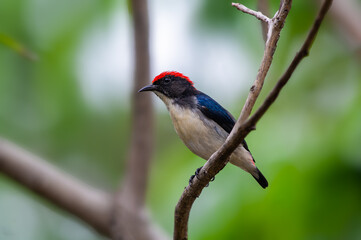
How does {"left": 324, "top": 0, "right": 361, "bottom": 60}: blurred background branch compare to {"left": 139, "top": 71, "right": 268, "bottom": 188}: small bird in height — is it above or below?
above

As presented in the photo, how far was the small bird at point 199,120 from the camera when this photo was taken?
3633 mm

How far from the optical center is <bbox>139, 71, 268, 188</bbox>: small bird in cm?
363

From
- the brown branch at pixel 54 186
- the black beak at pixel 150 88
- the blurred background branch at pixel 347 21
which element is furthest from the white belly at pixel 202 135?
the blurred background branch at pixel 347 21

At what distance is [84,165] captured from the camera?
22.0 feet

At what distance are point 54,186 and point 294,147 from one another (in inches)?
73.1

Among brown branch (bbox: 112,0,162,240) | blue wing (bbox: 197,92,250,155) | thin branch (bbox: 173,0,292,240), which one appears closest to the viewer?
thin branch (bbox: 173,0,292,240)

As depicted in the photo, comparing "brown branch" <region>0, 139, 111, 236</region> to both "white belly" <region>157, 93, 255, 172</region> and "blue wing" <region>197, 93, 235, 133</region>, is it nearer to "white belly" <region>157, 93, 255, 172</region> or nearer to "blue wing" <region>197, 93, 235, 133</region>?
"white belly" <region>157, 93, 255, 172</region>

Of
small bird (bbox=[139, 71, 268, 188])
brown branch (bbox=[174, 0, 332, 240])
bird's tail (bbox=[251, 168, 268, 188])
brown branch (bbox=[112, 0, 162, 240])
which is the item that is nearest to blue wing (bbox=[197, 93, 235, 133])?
small bird (bbox=[139, 71, 268, 188])

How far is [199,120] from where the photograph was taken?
372 cm

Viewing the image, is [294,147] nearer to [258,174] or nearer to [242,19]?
[258,174]

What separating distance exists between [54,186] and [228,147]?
2394mm

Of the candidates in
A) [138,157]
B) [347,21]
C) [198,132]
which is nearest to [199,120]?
[198,132]

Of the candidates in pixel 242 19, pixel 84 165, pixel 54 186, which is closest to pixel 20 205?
pixel 84 165

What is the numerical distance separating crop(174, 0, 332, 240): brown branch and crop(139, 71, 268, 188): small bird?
2.40ft
